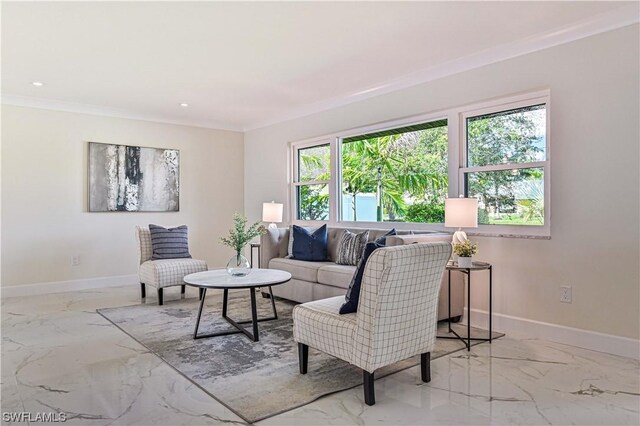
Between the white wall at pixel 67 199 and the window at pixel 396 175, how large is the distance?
256 cm

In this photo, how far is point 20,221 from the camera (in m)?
5.18

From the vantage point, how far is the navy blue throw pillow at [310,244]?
4.66 meters

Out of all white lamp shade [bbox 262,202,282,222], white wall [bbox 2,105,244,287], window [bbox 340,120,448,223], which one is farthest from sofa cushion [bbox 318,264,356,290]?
white wall [bbox 2,105,244,287]

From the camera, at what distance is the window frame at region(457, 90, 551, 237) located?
11.4ft

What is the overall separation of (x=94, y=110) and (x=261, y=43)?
330 centimetres

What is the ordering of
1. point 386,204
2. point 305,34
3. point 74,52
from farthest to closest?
point 386,204 → point 74,52 → point 305,34

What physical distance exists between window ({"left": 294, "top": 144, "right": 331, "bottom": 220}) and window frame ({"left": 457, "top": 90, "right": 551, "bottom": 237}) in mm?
1985

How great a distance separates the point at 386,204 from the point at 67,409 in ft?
11.7

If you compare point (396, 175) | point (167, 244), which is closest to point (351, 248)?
point (396, 175)

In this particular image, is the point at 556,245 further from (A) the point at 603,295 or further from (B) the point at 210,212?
(B) the point at 210,212

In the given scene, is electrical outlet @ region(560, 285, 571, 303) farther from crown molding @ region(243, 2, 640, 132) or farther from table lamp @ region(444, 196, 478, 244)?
crown molding @ region(243, 2, 640, 132)

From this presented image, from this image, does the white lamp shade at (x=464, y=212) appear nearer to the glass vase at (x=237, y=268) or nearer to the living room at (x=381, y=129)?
the living room at (x=381, y=129)

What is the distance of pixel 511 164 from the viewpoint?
371 cm

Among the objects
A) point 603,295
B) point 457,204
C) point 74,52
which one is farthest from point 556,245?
point 74,52
